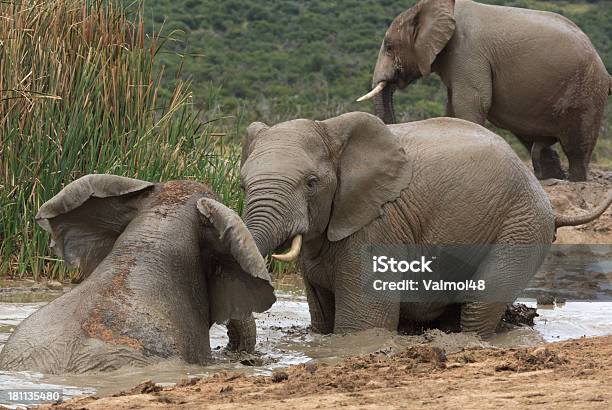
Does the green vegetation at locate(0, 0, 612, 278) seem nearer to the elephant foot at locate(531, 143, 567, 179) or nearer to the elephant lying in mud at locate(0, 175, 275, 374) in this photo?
the elephant lying in mud at locate(0, 175, 275, 374)

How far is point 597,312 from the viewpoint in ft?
31.8

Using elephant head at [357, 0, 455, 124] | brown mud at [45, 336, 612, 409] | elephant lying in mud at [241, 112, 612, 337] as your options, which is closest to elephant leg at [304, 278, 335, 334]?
elephant lying in mud at [241, 112, 612, 337]

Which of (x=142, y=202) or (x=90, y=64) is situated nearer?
(x=142, y=202)

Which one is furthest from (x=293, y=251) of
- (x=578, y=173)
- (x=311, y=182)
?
(x=578, y=173)

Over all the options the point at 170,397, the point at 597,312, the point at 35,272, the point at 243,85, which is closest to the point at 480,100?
the point at 597,312

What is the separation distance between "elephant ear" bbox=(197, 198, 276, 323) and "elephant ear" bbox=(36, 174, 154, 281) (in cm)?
41

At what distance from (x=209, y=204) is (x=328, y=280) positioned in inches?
63.1

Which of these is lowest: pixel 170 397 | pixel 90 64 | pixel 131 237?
pixel 170 397

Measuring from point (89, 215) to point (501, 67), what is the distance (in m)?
7.84

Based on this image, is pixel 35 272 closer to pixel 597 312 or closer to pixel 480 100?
pixel 597 312

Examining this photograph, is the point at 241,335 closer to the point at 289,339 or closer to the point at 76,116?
the point at 289,339

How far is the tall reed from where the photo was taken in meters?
10.1

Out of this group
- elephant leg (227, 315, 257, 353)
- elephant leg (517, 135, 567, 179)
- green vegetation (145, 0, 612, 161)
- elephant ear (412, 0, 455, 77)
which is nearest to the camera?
elephant leg (227, 315, 257, 353)

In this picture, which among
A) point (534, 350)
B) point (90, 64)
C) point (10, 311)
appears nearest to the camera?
point (534, 350)
